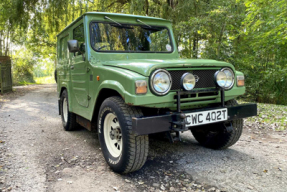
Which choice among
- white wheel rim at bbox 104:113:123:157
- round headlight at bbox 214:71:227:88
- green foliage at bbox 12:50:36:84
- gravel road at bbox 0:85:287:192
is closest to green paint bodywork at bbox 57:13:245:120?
round headlight at bbox 214:71:227:88

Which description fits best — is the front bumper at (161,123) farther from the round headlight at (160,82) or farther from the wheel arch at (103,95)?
the wheel arch at (103,95)

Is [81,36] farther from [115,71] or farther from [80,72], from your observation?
[115,71]

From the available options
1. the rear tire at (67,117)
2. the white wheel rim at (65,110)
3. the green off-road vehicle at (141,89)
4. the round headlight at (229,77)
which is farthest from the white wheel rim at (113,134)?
the white wheel rim at (65,110)

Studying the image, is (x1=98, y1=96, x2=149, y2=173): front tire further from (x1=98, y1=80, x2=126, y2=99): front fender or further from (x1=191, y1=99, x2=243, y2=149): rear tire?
(x1=191, y1=99, x2=243, y2=149): rear tire

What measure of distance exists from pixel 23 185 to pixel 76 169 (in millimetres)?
631

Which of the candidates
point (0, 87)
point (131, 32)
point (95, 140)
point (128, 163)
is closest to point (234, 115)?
point (128, 163)

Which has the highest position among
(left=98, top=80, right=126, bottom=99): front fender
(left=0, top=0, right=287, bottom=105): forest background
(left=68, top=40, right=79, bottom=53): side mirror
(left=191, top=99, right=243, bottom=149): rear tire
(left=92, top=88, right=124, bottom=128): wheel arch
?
(left=0, top=0, right=287, bottom=105): forest background

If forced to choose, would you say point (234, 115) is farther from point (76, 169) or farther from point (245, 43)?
point (245, 43)

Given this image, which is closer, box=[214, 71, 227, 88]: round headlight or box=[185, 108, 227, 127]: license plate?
box=[185, 108, 227, 127]: license plate

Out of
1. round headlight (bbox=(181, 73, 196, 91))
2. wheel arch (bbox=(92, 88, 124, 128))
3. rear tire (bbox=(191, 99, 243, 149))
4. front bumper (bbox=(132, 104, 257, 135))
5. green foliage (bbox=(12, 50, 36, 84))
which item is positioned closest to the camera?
front bumper (bbox=(132, 104, 257, 135))

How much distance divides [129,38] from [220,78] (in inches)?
63.0

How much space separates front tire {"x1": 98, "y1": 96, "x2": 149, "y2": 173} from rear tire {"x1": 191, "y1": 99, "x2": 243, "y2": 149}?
51.2 inches

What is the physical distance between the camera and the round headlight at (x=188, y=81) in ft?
8.50

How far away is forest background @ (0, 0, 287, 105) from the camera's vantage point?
27.5ft
